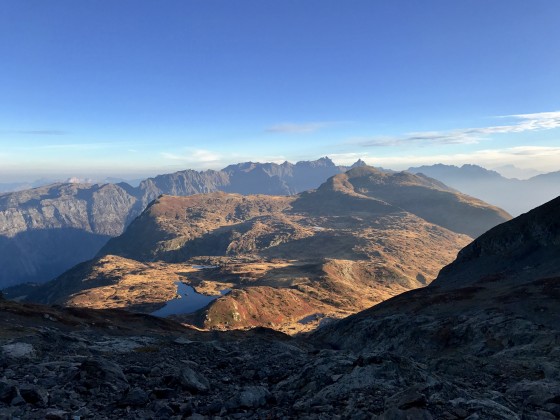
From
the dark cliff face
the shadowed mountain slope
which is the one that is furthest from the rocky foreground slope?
the dark cliff face

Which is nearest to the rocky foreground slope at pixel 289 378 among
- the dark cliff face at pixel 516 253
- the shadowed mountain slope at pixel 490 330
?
the shadowed mountain slope at pixel 490 330

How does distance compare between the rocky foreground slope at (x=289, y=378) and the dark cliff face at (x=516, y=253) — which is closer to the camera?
the rocky foreground slope at (x=289, y=378)

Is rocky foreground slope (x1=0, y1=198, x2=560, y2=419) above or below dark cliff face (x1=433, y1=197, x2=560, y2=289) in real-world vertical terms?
above

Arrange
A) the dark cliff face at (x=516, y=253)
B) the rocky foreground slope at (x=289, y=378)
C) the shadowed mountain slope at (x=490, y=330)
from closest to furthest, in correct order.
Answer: the rocky foreground slope at (x=289, y=378)
the shadowed mountain slope at (x=490, y=330)
the dark cliff face at (x=516, y=253)

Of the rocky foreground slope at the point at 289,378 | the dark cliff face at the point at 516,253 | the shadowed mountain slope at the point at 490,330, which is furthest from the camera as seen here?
the dark cliff face at the point at 516,253

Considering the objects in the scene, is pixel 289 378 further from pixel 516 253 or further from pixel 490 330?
pixel 516 253

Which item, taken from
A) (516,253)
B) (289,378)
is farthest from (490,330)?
(516,253)

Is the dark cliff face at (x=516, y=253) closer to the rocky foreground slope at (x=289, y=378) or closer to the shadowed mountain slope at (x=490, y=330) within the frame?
the shadowed mountain slope at (x=490, y=330)

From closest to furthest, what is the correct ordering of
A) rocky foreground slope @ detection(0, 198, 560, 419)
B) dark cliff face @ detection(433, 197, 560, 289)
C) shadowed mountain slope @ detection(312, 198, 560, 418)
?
rocky foreground slope @ detection(0, 198, 560, 419) < shadowed mountain slope @ detection(312, 198, 560, 418) < dark cliff face @ detection(433, 197, 560, 289)

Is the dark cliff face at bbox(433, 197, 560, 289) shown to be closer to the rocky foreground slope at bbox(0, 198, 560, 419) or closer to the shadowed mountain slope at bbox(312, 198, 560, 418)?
the shadowed mountain slope at bbox(312, 198, 560, 418)

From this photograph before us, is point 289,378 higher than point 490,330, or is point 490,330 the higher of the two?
point 289,378

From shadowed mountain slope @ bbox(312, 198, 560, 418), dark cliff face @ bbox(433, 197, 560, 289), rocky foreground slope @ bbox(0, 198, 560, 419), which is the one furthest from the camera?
dark cliff face @ bbox(433, 197, 560, 289)

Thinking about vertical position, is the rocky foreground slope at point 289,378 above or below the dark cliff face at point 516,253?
above
